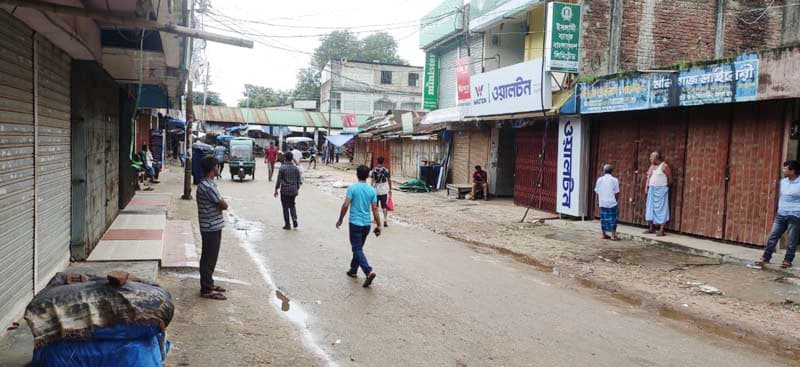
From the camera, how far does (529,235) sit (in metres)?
12.6

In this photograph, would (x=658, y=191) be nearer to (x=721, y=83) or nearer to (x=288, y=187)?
(x=721, y=83)

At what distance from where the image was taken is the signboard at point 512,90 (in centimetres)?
1491

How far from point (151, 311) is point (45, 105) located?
11.9ft

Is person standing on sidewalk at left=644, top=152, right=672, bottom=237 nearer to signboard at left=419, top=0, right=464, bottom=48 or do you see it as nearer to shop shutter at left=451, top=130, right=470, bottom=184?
shop shutter at left=451, top=130, right=470, bottom=184

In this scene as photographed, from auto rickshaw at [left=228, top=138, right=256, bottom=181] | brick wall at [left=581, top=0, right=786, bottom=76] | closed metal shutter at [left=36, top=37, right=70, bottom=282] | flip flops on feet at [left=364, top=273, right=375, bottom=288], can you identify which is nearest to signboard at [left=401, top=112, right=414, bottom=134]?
auto rickshaw at [left=228, top=138, right=256, bottom=181]

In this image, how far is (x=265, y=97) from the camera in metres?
83.7

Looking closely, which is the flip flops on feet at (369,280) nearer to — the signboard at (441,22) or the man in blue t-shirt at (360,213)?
the man in blue t-shirt at (360,213)

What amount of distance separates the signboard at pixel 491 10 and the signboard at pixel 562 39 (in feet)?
8.66

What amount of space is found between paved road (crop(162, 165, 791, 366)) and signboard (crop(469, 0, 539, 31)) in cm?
1100

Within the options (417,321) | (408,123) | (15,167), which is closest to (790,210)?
(417,321)

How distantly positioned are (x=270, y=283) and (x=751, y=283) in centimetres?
662

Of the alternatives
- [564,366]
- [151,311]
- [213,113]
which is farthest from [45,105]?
[213,113]

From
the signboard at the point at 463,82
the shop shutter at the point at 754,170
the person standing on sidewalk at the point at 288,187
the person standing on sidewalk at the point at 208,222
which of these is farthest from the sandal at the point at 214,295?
the signboard at the point at 463,82

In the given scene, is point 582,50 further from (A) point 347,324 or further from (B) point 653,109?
(A) point 347,324
